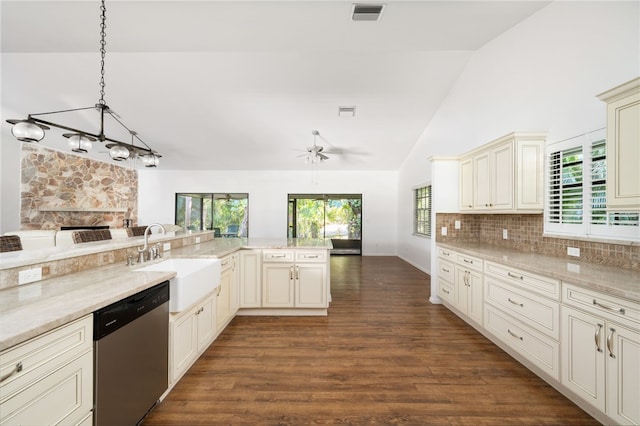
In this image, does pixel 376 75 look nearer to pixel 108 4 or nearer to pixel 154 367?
A: pixel 108 4

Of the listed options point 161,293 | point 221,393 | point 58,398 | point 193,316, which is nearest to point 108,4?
point 161,293

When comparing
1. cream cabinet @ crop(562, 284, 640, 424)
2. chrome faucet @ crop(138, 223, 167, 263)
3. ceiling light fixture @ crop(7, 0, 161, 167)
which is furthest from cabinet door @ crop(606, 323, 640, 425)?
ceiling light fixture @ crop(7, 0, 161, 167)

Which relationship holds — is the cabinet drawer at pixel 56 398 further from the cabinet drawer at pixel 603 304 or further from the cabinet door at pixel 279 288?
the cabinet drawer at pixel 603 304

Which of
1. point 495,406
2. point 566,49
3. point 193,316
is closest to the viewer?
point 495,406

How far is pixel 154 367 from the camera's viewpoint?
5.19 feet

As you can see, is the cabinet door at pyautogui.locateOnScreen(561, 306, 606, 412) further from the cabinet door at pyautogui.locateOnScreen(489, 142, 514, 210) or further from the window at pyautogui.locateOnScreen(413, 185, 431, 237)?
the window at pyautogui.locateOnScreen(413, 185, 431, 237)

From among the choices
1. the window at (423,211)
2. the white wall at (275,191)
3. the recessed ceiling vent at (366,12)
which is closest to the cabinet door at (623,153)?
the recessed ceiling vent at (366,12)

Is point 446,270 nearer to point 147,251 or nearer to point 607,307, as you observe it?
point 607,307

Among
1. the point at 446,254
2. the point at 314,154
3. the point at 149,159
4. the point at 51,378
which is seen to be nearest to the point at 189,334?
the point at 51,378

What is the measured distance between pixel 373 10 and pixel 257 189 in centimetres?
603

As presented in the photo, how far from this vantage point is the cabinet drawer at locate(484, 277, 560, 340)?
5.94 feet

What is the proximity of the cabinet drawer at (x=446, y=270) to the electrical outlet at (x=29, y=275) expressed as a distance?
390 centimetres

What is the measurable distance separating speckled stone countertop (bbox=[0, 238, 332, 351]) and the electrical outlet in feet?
0.10

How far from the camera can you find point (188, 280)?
1.84 metres
